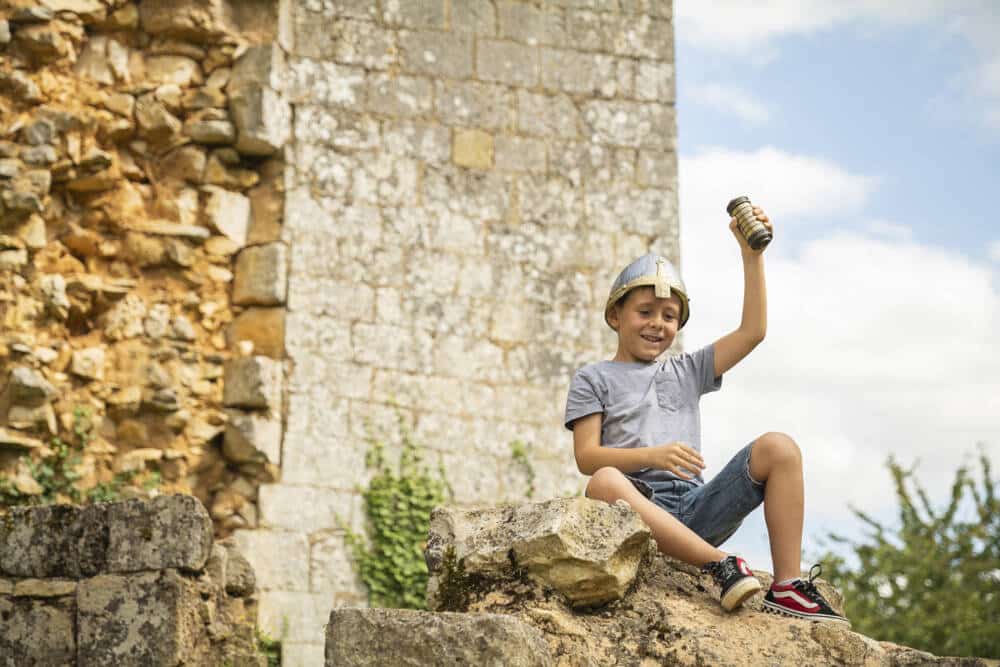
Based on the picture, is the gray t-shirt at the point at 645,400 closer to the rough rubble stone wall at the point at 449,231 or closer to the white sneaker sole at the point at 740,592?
the white sneaker sole at the point at 740,592

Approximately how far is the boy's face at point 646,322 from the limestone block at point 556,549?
76 cm

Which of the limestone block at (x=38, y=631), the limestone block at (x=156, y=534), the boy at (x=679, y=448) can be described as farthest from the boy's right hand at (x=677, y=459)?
the limestone block at (x=38, y=631)

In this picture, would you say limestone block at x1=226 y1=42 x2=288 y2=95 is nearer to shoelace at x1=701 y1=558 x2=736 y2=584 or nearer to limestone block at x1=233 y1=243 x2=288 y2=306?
limestone block at x1=233 y1=243 x2=288 y2=306

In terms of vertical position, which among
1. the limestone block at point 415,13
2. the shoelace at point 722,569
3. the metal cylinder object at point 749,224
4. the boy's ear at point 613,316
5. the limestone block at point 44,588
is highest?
the limestone block at point 415,13

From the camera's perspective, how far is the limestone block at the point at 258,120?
8.07 metres

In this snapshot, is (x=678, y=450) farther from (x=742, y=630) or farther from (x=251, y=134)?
(x=251, y=134)

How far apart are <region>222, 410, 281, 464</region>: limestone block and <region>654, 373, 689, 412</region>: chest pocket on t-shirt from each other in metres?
3.93

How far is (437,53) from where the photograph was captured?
28.2 ft

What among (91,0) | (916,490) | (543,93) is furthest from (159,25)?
(916,490)

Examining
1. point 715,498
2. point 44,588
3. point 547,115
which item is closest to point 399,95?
point 547,115

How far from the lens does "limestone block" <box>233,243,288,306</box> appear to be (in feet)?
26.2

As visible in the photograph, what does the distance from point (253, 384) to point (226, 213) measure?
3.60 feet

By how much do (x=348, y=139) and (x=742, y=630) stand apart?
5326 millimetres

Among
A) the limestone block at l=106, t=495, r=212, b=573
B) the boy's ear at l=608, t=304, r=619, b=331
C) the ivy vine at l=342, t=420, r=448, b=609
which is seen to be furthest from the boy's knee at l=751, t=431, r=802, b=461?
the ivy vine at l=342, t=420, r=448, b=609
